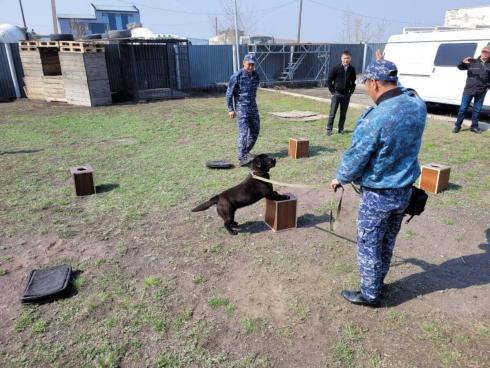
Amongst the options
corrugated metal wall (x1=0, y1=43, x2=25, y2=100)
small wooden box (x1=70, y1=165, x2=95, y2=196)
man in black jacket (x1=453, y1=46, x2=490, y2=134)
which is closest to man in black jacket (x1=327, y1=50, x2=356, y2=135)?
man in black jacket (x1=453, y1=46, x2=490, y2=134)

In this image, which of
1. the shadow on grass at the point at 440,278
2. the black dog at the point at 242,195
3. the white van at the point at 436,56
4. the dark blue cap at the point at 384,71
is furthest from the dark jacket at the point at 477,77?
the dark blue cap at the point at 384,71

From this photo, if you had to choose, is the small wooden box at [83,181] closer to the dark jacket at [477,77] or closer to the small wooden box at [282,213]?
the small wooden box at [282,213]

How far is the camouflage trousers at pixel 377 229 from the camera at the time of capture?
271cm

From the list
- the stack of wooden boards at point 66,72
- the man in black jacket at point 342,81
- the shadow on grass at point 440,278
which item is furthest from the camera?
the stack of wooden boards at point 66,72

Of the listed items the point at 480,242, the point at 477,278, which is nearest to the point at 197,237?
the point at 477,278

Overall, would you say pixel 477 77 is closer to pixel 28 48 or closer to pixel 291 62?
pixel 291 62

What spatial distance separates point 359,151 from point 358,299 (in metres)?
1.35

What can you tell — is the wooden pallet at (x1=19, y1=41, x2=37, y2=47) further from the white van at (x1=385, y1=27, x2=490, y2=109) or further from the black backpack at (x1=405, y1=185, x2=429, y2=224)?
the black backpack at (x1=405, y1=185, x2=429, y2=224)

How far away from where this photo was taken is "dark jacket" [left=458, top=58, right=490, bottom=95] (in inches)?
330

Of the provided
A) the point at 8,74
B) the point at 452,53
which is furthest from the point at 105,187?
the point at 8,74

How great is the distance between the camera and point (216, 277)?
11.9 ft

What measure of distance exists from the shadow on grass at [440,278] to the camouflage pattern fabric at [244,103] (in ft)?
12.1

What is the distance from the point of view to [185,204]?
5254mm

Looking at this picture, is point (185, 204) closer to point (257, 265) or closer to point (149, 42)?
point (257, 265)
